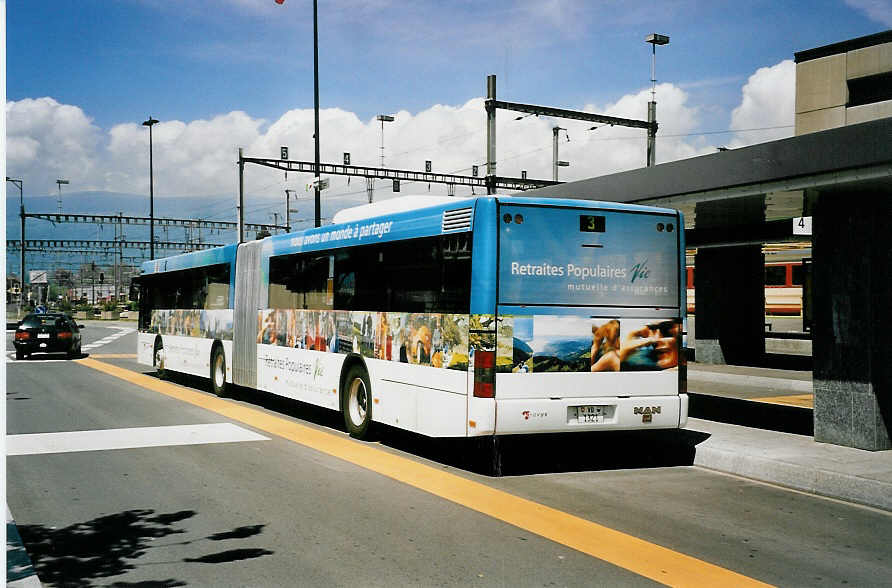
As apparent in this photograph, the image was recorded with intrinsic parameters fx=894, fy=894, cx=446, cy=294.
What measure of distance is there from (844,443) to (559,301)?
3.82m

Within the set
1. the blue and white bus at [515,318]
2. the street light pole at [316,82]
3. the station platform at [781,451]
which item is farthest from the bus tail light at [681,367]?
the street light pole at [316,82]

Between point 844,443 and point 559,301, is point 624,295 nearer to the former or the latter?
point 559,301

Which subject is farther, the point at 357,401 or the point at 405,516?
the point at 357,401

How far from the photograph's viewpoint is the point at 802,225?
15320 mm

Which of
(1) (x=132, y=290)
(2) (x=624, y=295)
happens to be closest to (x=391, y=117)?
(1) (x=132, y=290)

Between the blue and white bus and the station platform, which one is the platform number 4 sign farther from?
the blue and white bus

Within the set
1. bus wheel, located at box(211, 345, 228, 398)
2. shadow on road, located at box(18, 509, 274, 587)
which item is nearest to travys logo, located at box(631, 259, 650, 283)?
shadow on road, located at box(18, 509, 274, 587)

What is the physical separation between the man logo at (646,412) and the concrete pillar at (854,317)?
2.19 meters

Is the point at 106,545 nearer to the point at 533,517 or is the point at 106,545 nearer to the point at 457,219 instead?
the point at 533,517

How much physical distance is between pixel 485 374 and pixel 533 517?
198 cm

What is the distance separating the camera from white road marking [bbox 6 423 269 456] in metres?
10.9

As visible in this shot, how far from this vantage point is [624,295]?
9828 millimetres

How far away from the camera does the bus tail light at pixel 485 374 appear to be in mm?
9039

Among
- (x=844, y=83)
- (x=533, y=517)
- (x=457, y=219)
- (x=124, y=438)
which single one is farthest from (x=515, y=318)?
(x=844, y=83)
